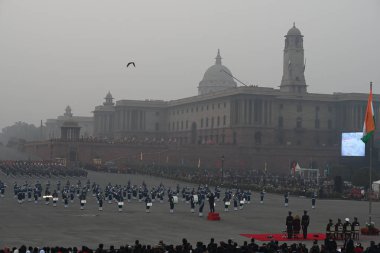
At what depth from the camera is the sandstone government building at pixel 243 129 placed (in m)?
101

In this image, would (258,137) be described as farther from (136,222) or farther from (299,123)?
(136,222)

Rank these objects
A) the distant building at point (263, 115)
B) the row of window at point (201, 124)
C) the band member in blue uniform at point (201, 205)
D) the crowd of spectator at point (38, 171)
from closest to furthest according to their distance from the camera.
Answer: the band member in blue uniform at point (201, 205), the crowd of spectator at point (38, 171), the distant building at point (263, 115), the row of window at point (201, 124)

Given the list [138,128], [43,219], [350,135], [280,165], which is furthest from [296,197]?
[138,128]

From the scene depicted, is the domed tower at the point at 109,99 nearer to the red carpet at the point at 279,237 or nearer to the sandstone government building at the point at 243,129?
the sandstone government building at the point at 243,129

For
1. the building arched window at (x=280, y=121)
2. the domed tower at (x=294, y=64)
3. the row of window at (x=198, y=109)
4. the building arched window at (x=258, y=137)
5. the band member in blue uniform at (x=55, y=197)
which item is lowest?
the band member in blue uniform at (x=55, y=197)

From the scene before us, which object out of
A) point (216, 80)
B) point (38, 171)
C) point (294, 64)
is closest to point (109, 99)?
point (216, 80)

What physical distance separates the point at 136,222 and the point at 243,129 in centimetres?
7091

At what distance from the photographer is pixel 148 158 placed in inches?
4008

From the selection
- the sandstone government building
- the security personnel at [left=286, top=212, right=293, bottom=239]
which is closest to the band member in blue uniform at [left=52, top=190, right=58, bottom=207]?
the security personnel at [left=286, top=212, right=293, bottom=239]

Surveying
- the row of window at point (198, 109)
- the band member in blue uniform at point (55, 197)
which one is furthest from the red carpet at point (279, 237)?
the row of window at point (198, 109)

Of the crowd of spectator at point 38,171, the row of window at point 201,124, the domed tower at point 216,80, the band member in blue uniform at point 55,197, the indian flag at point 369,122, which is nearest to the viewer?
the indian flag at point 369,122

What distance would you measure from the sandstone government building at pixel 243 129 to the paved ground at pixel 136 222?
48.4 metres

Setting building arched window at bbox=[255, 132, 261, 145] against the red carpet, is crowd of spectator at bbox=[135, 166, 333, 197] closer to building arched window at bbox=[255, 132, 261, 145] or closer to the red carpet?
the red carpet

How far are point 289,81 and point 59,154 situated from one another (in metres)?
42.6
